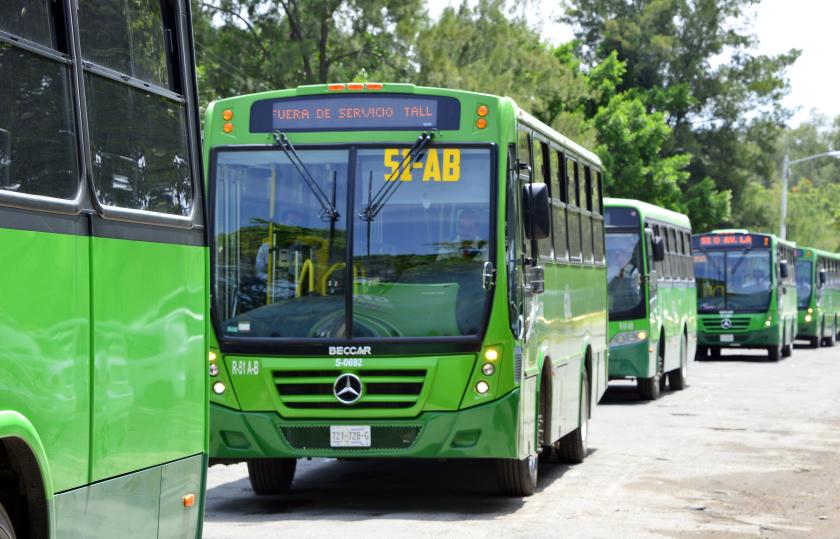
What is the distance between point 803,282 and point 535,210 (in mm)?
38321

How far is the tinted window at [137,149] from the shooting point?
245 inches

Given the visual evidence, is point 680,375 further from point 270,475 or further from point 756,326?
point 270,475

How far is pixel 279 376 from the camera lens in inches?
454

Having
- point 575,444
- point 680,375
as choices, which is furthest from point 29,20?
point 680,375

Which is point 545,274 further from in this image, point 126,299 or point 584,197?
point 126,299

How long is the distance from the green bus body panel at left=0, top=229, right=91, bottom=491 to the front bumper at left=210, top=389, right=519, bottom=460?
554 centimetres

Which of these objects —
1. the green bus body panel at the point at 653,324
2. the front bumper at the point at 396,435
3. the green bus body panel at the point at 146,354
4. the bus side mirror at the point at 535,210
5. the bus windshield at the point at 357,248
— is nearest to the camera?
the green bus body panel at the point at 146,354

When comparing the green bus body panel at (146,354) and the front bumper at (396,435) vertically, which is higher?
the green bus body panel at (146,354)

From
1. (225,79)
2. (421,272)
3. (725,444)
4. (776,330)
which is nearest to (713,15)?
(776,330)

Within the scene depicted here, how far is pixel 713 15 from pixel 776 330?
25.3m

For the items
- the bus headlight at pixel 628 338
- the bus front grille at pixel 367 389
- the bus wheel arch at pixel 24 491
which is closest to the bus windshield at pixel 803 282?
the bus headlight at pixel 628 338

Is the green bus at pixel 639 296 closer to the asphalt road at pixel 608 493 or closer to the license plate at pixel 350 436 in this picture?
the asphalt road at pixel 608 493

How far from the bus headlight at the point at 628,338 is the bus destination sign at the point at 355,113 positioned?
1181 cm

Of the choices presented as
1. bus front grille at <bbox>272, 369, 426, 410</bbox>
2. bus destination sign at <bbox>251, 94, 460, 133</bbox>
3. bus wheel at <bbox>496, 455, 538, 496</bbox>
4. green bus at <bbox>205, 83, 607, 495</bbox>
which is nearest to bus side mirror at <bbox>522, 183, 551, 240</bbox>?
green bus at <bbox>205, 83, 607, 495</bbox>
